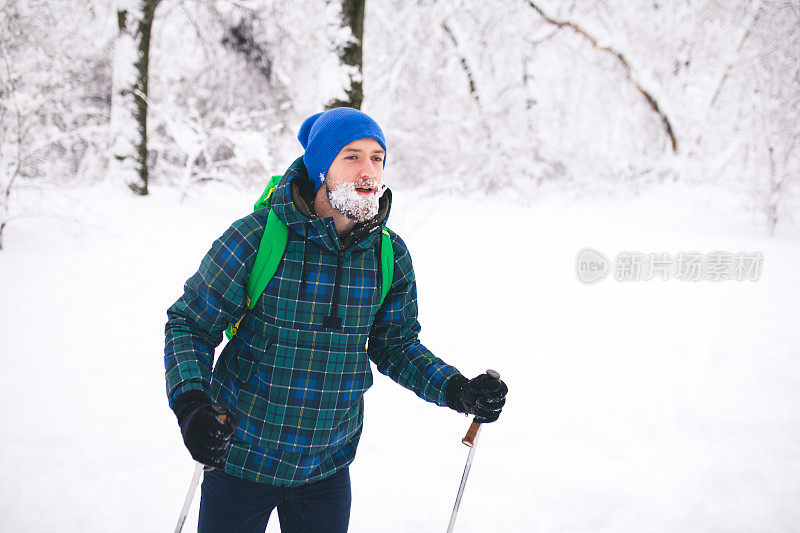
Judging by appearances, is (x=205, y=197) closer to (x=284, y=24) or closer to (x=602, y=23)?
(x=284, y=24)

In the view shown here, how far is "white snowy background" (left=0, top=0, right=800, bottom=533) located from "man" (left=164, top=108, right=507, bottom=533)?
3.73 ft

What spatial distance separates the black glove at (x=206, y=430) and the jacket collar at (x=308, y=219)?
1.68 ft

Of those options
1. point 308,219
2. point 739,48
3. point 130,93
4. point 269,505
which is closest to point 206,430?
Answer: point 269,505

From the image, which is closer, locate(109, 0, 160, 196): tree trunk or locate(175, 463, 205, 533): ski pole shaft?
locate(175, 463, 205, 533): ski pole shaft

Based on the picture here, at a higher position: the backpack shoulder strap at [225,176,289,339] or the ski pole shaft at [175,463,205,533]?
the backpack shoulder strap at [225,176,289,339]

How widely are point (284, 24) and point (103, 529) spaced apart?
9609 mm

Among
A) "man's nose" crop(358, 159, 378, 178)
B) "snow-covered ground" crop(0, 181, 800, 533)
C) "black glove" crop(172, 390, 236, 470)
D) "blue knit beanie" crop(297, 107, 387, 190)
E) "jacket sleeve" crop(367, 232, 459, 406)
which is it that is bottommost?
"snow-covered ground" crop(0, 181, 800, 533)

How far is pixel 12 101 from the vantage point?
4.95 meters

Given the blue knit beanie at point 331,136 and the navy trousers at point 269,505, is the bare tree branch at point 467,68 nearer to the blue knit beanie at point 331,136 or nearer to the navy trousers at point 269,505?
the blue knit beanie at point 331,136

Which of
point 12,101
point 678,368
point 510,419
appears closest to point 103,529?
point 510,419

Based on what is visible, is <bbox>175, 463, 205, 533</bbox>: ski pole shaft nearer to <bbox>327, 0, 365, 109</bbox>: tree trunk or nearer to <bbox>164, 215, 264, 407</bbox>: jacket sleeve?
<bbox>164, 215, 264, 407</bbox>: jacket sleeve

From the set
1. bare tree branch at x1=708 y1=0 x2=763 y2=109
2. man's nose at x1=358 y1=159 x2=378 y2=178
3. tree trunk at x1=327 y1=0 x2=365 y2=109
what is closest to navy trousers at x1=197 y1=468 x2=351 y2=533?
man's nose at x1=358 y1=159 x2=378 y2=178

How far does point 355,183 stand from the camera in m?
1.38

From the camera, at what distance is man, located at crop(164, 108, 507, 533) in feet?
4.22
